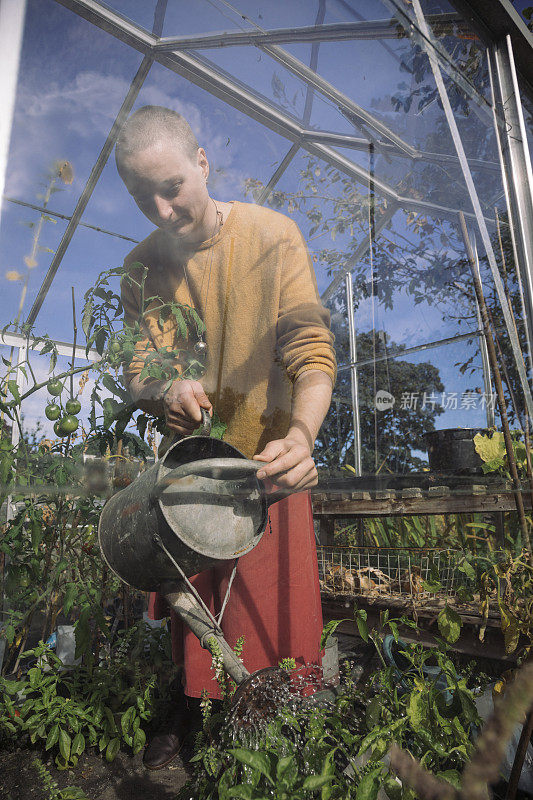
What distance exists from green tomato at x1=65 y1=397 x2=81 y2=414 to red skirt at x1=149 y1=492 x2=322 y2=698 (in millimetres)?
469

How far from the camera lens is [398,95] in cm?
142

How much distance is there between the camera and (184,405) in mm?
910

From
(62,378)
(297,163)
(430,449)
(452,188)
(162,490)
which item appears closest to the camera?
(162,490)

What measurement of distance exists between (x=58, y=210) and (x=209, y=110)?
39cm

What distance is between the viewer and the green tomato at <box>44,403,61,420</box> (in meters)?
0.92

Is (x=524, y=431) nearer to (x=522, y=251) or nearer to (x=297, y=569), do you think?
(x=522, y=251)

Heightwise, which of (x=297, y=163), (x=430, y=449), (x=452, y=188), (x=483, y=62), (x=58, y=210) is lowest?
(x=430, y=449)

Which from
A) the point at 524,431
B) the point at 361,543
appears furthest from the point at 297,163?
the point at 361,543

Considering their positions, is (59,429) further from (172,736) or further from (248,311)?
(172,736)

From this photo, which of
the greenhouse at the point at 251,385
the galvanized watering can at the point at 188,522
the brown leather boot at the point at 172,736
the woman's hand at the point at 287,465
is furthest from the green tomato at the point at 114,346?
the brown leather boot at the point at 172,736

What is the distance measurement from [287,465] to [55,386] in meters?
0.47

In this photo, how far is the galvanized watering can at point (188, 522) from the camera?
801 millimetres

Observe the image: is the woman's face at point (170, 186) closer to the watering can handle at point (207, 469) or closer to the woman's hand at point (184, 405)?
the woman's hand at point (184, 405)

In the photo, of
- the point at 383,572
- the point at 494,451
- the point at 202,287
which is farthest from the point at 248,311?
the point at 383,572
